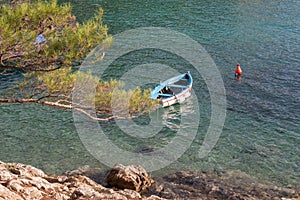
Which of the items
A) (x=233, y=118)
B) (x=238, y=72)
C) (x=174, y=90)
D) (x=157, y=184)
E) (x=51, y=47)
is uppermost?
(x=51, y=47)

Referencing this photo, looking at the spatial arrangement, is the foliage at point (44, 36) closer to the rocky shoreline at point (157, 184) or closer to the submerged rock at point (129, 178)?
the rocky shoreline at point (157, 184)

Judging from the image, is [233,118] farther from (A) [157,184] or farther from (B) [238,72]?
(A) [157,184]

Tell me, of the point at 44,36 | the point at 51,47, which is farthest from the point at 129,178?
the point at 44,36

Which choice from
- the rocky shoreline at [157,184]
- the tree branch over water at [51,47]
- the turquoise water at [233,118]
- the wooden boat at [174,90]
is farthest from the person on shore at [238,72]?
the tree branch over water at [51,47]

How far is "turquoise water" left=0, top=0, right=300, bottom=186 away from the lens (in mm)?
22250

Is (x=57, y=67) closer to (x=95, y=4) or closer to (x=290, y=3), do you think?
(x=95, y=4)

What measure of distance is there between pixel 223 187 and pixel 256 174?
2.48m

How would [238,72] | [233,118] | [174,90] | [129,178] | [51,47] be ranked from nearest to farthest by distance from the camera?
[51,47] → [129,178] → [233,118] → [174,90] → [238,72]

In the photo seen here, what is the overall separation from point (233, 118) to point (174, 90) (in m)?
5.86

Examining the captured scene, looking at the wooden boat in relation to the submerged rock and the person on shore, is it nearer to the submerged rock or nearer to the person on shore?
the person on shore

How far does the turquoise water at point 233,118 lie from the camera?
73.0 feet

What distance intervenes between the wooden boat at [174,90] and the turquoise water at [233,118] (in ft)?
2.63

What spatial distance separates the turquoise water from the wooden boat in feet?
2.63

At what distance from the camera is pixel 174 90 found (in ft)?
101
